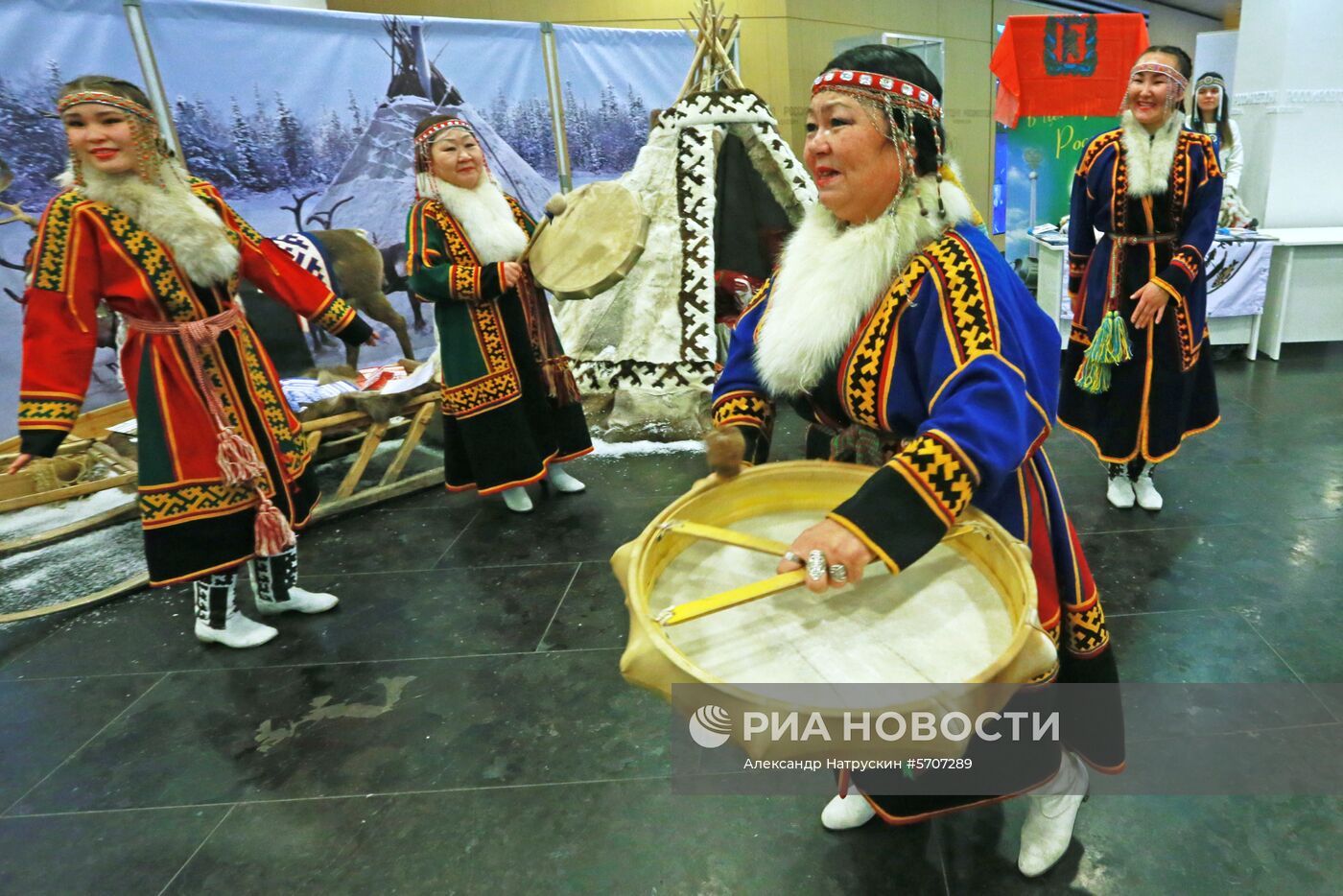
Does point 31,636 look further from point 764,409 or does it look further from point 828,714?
point 828,714

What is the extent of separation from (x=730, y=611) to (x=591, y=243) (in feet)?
7.27

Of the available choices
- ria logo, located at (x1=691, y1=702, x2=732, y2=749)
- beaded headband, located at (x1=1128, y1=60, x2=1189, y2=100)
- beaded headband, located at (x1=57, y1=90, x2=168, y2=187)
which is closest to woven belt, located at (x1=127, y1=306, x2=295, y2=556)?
beaded headband, located at (x1=57, y1=90, x2=168, y2=187)

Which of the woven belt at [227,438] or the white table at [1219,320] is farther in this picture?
the white table at [1219,320]

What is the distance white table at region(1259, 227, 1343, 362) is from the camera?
16.8 feet

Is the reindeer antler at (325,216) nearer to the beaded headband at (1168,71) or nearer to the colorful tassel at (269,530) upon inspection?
the colorful tassel at (269,530)

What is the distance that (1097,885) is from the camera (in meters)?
1.60

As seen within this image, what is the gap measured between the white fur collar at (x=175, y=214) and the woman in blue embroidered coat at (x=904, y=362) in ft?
5.70

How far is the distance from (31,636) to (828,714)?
10.5 feet

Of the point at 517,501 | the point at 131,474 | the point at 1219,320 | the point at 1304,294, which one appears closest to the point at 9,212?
the point at 131,474

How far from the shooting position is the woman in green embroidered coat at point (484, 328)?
10.4 feet

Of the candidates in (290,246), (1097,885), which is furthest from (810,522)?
(290,246)

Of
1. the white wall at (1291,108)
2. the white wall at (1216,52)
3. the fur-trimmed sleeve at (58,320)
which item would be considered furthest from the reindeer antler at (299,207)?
the white wall at (1216,52)

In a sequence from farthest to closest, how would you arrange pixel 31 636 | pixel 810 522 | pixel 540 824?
1. pixel 31 636
2. pixel 540 824
3. pixel 810 522

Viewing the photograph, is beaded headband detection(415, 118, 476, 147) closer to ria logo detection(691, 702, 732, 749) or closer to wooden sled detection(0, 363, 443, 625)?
wooden sled detection(0, 363, 443, 625)
